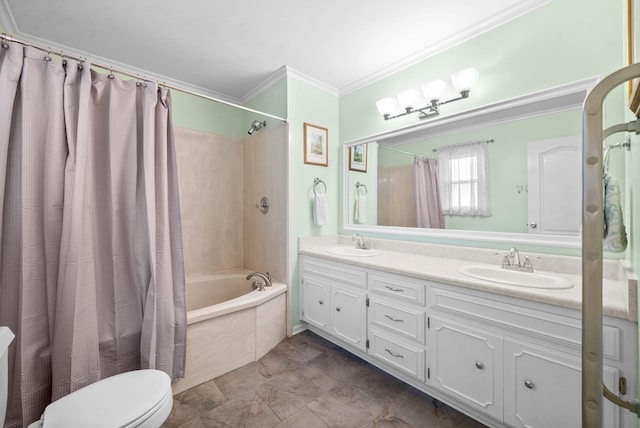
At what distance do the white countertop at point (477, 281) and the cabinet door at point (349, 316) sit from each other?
0.25m

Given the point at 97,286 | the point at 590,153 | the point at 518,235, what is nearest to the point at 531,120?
the point at 518,235

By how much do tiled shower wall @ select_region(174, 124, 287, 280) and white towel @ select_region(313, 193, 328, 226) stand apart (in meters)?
0.29

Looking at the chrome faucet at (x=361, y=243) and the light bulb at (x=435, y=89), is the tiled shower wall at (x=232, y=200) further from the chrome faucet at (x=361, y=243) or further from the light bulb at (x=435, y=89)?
the light bulb at (x=435, y=89)

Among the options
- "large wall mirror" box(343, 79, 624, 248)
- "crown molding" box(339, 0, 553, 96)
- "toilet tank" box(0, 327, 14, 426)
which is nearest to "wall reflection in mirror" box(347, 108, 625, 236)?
"large wall mirror" box(343, 79, 624, 248)

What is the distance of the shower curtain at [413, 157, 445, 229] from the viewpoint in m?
2.05

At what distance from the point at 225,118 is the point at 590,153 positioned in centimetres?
314

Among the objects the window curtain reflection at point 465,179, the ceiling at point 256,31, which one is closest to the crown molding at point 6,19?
the ceiling at point 256,31

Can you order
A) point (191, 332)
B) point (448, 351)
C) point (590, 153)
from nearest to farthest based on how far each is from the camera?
1. point (590, 153)
2. point (448, 351)
3. point (191, 332)

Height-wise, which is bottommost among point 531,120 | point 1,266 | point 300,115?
point 1,266

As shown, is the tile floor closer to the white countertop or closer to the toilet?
the toilet

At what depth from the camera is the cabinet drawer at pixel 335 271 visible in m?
1.92

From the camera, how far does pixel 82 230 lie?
1370mm

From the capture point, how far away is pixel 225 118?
9.94ft

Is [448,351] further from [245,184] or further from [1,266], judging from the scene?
[245,184]
